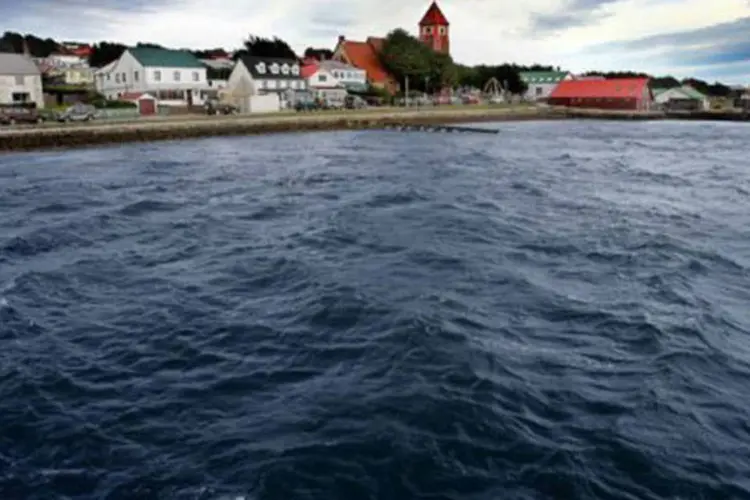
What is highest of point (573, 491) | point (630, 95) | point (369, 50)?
point (369, 50)

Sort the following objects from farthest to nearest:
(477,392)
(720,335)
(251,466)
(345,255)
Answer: (345,255) → (720,335) → (477,392) → (251,466)

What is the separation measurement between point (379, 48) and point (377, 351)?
370ft

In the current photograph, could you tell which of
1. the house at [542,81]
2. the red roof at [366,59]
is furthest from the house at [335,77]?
the house at [542,81]

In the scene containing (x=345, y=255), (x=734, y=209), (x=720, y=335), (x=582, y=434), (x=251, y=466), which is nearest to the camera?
(x=251, y=466)

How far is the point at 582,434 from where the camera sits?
8742 millimetres

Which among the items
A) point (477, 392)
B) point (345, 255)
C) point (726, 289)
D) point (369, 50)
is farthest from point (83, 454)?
point (369, 50)

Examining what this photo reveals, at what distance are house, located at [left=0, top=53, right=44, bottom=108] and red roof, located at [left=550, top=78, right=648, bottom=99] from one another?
84.7 meters

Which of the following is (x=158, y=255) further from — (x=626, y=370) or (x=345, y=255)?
(x=626, y=370)

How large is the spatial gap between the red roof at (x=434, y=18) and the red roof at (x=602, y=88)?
25717 mm

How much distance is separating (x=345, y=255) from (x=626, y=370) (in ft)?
28.6

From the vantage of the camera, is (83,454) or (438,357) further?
(438,357)

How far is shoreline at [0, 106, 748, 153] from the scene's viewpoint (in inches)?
1922

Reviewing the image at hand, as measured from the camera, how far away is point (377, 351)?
11312mm

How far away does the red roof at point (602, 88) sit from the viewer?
111m
